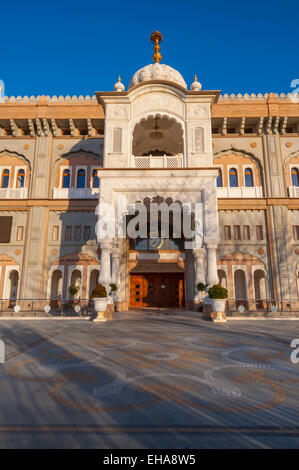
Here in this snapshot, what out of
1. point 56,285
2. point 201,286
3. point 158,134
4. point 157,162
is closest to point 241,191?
point 158,134

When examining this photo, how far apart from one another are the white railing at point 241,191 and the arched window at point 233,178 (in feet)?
2.13

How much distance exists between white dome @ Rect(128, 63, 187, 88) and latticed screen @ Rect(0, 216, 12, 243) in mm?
12125

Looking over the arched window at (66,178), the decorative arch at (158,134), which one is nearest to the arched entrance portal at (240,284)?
the decorative arch at (158,134)

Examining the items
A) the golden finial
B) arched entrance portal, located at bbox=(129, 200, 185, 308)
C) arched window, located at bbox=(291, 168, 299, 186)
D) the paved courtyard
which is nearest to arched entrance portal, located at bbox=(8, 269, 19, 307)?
arched entrance portal, located at bbox=(129, 200, 185, 308)

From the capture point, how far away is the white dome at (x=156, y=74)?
1563cm

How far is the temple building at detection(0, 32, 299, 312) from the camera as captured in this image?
17.5 meters

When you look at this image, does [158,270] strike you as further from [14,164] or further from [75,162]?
[14,164]

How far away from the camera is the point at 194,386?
12.1ft

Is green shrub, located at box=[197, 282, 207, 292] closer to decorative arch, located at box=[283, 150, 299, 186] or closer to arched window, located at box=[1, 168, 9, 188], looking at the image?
decorative arch, located at box=[283, 150, 299, 186]

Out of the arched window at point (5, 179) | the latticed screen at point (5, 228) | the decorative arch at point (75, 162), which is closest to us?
the latticed screen at point (5, 228)

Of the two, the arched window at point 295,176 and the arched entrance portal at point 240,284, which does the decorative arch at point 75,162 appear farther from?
the arched window at point 295,176

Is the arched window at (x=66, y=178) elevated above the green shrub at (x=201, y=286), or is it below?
above

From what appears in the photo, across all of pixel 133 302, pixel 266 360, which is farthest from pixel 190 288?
pixel 266 360

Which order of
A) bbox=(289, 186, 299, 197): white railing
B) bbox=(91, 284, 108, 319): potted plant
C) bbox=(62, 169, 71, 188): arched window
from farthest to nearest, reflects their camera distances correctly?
1. bbox=(62, 169, 71, 188): arched window
2. bbox=(289, 186, 299, 197): white railing
3. bbox=(91, 284, 108, 319): potted plant
